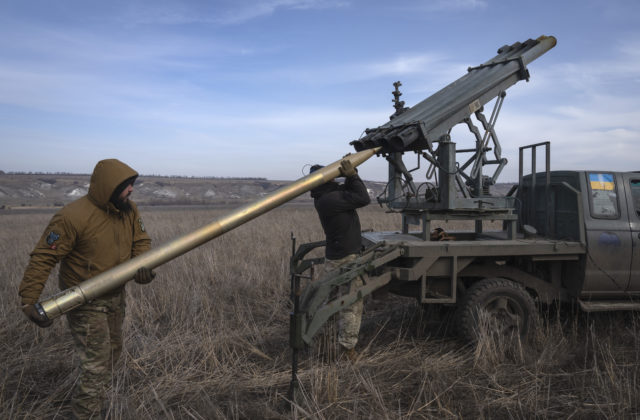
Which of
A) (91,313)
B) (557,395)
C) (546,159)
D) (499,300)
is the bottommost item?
(557,395)

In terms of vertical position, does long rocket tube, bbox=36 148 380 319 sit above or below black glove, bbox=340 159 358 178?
below

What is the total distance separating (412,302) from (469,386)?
9.04 ft

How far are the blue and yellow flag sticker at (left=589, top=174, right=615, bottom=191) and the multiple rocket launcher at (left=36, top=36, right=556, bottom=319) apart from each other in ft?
A: 4.78

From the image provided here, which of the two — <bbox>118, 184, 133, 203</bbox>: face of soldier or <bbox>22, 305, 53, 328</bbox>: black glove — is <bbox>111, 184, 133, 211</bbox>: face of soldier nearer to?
<bbox>118, 184, 133, 203</bbox>: face of soldier

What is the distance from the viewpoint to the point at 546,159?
5.56m

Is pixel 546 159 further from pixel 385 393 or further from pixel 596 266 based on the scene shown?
pixel 385 393

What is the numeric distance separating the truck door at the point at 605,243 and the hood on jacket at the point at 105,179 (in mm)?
4861

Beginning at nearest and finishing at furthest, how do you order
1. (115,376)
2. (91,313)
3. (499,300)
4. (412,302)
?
(91,313), (115,376), (499,300), (412,302)

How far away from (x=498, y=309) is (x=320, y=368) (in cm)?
210

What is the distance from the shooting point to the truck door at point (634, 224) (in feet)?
17.1

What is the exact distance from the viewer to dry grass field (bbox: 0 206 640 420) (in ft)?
12.0

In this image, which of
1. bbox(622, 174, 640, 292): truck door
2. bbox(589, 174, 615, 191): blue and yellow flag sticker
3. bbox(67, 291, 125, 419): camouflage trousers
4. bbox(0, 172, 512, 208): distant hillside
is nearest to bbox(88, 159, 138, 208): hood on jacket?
bbox(67, 291, 125, 419): camouflage trousers

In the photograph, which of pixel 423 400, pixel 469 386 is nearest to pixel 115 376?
pixel 423 400

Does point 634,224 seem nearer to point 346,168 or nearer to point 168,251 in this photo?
point 346,168
